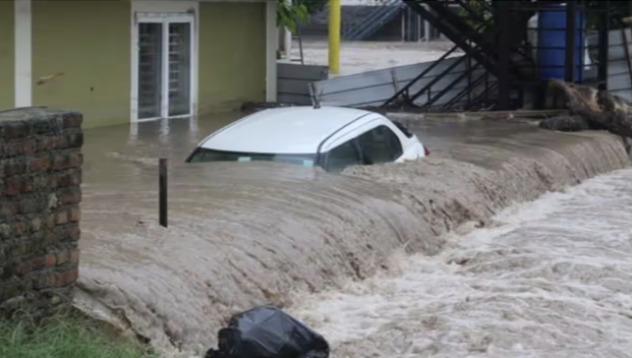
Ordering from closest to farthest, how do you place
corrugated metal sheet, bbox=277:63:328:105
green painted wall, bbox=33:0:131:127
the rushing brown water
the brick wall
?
the brick wall
the rushing brown water
green painted wall, bbox=33:0:131:127
corrugated metal sheet, bbox=277:63:328:105

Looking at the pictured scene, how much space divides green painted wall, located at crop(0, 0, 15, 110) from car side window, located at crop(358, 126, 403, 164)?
5941 mm

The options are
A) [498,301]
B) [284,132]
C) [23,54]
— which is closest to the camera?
[498,301]

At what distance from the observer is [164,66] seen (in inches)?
794

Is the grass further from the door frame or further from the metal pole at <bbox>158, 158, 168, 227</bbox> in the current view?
the door frame

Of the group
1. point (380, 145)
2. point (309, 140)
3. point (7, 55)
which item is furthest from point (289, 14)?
point (309, 140)

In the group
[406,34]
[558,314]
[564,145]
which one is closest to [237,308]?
[558,314]

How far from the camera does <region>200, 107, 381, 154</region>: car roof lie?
40.1ft

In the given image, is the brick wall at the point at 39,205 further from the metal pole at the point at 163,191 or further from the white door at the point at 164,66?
the white door at the point at 164,66

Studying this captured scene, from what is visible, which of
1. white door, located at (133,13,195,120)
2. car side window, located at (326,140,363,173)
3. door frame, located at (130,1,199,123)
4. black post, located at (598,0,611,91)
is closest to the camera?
car side window, located at (326,140,363,173)

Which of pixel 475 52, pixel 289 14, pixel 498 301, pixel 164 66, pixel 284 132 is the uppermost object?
pixel 289 14

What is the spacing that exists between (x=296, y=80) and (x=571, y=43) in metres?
5.46

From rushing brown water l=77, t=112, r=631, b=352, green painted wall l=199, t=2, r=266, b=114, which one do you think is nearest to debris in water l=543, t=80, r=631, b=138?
rushing brown water l=77, t=112, r=631, b=352

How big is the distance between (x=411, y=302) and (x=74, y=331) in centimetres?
378

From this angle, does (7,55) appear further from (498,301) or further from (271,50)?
(498,301)
